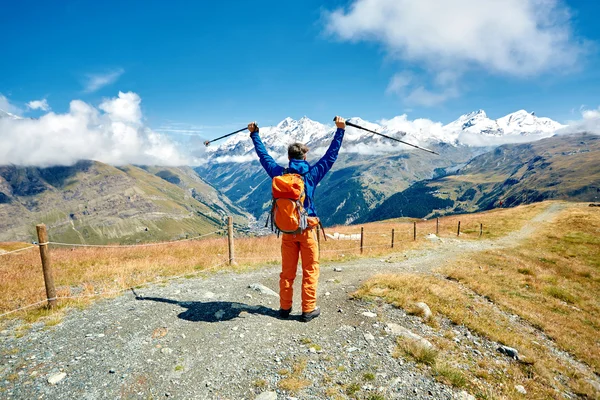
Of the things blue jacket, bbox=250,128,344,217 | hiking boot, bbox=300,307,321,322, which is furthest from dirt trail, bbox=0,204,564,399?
blue jacket, bbox=250,128,344,217

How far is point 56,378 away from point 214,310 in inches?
164

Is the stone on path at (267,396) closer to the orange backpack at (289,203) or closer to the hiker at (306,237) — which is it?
the hiker at (306,237)

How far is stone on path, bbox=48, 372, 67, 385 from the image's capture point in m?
6.08

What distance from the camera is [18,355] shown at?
275 inches

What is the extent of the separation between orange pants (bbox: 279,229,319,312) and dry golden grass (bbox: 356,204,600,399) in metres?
3.39

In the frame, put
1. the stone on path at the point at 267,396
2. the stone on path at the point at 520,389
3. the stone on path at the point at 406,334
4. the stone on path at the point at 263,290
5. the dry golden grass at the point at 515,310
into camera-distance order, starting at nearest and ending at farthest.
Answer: the stone on path at the point at 267,396
the stone on path at the point at 520,389
the dry golden grass at the point at 515,310
the stone on path at the point at 406,334
the stone on path at the point at 263,290

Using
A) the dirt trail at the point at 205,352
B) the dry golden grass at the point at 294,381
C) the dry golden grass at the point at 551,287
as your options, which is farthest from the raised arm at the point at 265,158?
the dry golden grass at the point at 551,287

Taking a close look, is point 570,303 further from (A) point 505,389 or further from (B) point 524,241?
(B) point 524,241

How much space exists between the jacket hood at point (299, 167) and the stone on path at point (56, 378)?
676 cm

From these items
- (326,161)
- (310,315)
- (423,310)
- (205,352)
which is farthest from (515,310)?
(205,352)

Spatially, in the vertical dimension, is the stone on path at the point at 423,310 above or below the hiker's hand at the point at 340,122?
below

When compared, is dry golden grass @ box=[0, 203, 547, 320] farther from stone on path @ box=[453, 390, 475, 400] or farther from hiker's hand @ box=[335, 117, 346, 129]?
stone on path @ box=[453, 390, 475, 400]

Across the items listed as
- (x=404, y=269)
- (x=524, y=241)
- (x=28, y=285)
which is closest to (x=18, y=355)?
(x=28, y=285)

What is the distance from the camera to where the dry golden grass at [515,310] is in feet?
24.1
